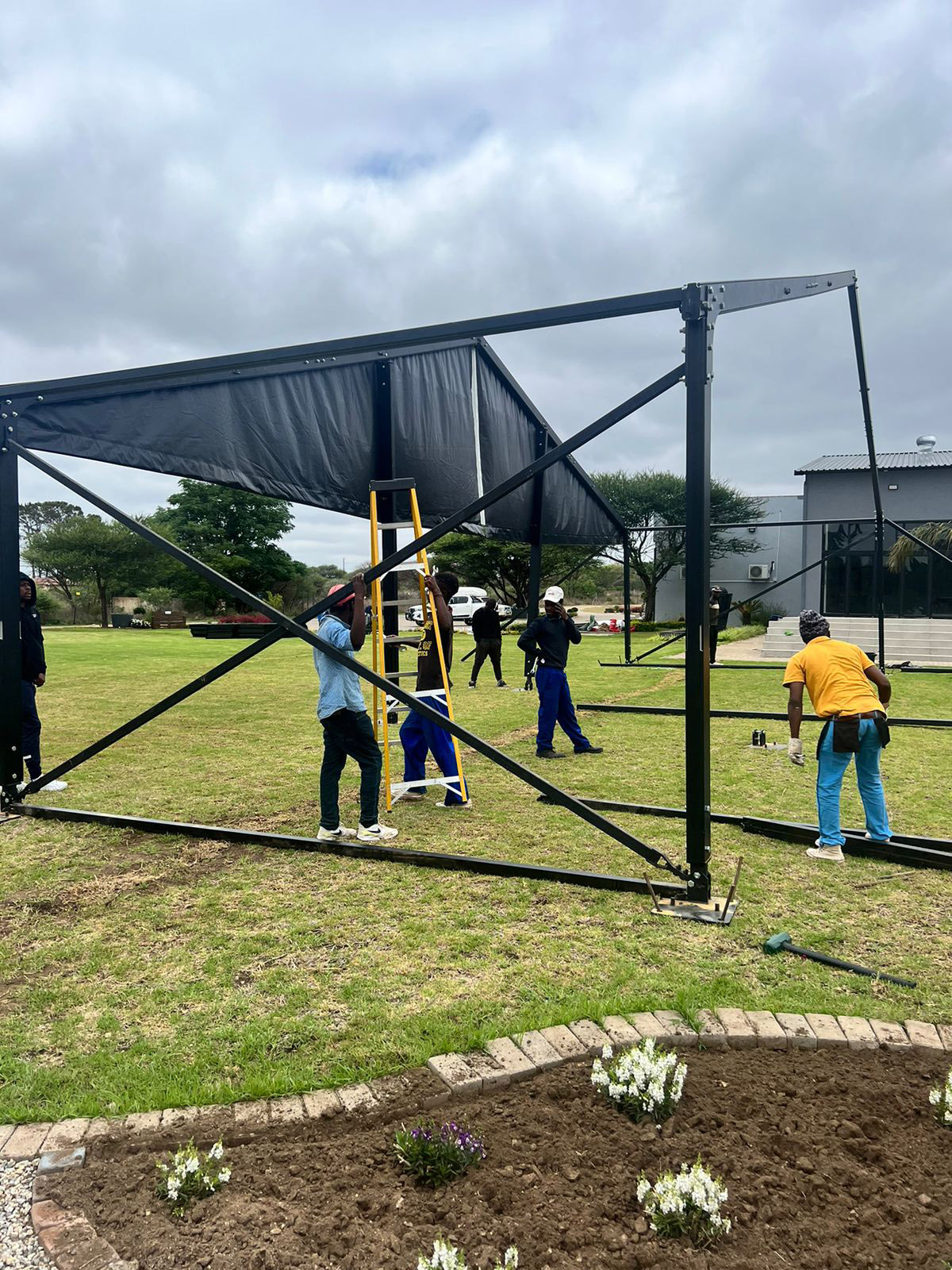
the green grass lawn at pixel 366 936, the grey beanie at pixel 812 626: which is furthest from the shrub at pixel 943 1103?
the grey beanie at pixel 812 626

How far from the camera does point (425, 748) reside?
20.6ft

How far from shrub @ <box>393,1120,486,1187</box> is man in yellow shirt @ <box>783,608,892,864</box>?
11.3ft

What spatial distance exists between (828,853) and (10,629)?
5.74 meters

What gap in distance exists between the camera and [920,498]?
28172 mm

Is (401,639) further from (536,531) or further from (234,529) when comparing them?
(234,529)

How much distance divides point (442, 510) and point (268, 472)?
266cm

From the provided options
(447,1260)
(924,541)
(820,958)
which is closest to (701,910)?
(820,958)

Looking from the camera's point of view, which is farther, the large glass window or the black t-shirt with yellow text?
the large glass window

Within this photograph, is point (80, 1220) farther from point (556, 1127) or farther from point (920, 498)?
point (920, 498)

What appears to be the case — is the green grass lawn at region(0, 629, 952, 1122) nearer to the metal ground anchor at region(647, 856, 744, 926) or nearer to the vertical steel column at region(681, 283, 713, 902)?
the metal ground anchor at region(647, 856, 744, 926)

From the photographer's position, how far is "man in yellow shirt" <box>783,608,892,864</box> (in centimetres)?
483

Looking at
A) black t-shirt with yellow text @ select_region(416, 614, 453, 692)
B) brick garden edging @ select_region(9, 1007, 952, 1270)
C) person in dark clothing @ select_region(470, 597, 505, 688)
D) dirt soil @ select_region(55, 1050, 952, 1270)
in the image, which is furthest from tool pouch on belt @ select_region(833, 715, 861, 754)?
person in dark clothing @ select_region(470, 597, 505, 688)

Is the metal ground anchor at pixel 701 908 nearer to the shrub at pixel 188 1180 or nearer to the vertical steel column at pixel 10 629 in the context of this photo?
the shrub at pixel 188 1180

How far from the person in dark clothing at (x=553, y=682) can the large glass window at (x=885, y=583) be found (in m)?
17.2
